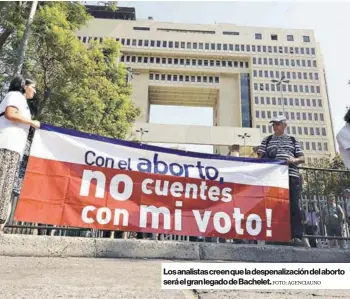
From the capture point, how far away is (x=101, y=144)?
4637mm

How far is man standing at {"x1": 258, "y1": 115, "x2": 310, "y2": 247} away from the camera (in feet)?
15.6

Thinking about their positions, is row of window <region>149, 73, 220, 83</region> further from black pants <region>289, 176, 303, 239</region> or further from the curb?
the curb

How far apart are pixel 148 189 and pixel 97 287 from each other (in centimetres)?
250

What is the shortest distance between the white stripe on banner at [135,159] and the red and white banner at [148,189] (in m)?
0.01

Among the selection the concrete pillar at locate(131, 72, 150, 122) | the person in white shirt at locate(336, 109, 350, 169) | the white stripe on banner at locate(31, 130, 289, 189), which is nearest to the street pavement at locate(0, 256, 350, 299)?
the person in white shirt at locate(336, 109, 350, 169)

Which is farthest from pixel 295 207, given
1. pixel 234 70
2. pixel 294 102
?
pixel 294 102

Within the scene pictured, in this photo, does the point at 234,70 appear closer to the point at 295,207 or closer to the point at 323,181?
the point at 323,181

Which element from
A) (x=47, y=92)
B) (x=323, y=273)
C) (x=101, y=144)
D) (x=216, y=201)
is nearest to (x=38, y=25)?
(x=47, y=92)

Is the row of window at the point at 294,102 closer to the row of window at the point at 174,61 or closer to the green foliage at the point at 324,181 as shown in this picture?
the row of window at the point at 174,61

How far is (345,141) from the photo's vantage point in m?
3.55

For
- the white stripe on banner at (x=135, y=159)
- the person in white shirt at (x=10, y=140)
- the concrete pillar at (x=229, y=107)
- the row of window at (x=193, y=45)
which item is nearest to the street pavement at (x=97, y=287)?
the person in white shirt at (x=10, y=140)

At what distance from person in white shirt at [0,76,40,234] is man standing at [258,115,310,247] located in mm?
3491

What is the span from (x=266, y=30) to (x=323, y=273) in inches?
3520

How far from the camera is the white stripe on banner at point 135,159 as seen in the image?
4375mm
